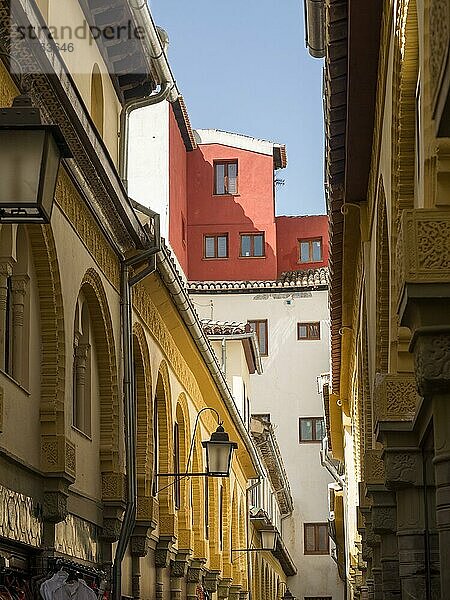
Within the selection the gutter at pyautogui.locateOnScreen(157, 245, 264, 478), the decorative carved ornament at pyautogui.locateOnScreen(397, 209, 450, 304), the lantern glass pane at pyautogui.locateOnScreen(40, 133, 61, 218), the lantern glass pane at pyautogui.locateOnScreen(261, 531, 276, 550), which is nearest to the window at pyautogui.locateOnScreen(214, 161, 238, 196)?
the lantern glass pane at pyautogui.locateOnScreen(261, 531, 276, 550)

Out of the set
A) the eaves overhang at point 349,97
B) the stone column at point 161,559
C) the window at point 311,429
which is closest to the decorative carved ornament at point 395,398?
the eaves overhang at point 349,97

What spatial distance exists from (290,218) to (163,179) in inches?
487

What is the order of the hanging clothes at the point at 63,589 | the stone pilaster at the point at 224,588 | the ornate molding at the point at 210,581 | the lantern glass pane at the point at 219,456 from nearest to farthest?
the hanging clothes at the point at 63,589
the lantern glass pane at the point at 219,456
the ornate molding at the point at 210,581
the stone pilaster at the point at 224,588

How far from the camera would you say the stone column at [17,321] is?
38.9 feet

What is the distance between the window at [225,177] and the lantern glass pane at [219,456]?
35512mm

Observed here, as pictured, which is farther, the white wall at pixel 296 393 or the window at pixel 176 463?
the white wall at pixel 296 393

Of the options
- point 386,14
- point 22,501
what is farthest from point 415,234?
point 22,501

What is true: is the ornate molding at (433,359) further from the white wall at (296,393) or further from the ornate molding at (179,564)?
the white wall at (296,393)

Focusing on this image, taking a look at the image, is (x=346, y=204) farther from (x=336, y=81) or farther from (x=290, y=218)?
(x=290, y=218)

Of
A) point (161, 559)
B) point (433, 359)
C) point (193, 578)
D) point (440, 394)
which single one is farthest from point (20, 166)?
point (193, 578)

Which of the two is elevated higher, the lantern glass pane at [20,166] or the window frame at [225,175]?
the window frame at [225,175]

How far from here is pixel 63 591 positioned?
1195 cm

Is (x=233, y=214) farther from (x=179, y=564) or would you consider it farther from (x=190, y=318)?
(x=190, y=318)

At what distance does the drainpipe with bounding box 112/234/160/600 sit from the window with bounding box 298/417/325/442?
37.5 metres
